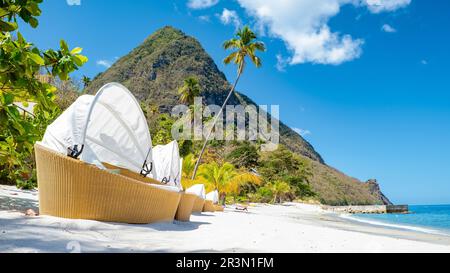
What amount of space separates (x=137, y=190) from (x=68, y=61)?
9.04 ft

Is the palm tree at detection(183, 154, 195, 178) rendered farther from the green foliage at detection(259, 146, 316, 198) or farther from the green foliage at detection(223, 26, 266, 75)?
the green foliage at detection(259, 146, 316, 198)

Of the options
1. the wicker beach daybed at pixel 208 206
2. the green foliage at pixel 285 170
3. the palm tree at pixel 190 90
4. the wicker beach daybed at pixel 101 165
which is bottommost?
the wicker beach daybed at pixel 208 206

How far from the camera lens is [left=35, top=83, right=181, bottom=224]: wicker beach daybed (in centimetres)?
607

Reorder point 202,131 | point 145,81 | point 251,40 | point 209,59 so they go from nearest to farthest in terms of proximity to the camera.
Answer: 1. point 251,40
2. point 202,131
3. point 145,81
4. point 209,59

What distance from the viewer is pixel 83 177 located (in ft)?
19.8

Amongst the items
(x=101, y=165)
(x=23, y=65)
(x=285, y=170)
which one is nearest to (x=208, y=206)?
(x=101, y=165)

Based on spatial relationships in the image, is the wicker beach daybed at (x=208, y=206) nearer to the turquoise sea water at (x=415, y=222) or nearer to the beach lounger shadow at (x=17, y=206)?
the beach lounger shadow at (x=17, y=206)

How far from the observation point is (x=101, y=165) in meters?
6.31

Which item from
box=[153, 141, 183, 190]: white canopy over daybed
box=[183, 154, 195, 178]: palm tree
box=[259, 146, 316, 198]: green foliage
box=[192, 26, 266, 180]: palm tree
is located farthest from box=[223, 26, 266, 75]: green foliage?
box=[259, 146, 316, 198]: green foliage

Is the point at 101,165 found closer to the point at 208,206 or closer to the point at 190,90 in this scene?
the point at 208,206

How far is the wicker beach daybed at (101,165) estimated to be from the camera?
19.9 feet

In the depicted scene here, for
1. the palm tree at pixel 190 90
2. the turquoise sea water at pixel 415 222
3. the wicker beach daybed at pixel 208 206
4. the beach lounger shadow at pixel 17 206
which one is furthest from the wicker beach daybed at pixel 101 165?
the palm tree at pixel 190 90
